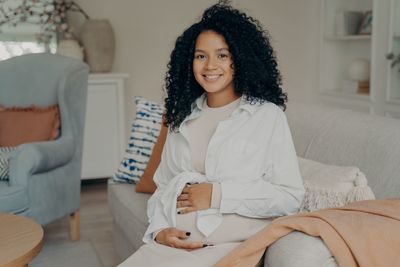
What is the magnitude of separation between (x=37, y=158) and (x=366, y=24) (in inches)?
103

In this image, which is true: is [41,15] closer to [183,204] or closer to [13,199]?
[13,199]

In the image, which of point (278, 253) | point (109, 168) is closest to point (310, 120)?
point (278, 253)

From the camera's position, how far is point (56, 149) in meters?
2.72

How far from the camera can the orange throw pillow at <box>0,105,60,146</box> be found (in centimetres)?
286

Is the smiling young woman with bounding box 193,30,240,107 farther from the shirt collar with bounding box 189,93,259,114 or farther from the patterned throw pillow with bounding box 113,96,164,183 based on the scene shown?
the patterned throw pillow with bounding box 113,96,164,183

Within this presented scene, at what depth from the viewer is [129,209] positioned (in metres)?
2.19

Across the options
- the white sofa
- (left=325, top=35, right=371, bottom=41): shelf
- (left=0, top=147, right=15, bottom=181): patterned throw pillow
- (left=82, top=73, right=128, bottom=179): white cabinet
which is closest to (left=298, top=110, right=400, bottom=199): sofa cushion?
the white sofa

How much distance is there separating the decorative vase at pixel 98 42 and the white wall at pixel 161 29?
10.7 inches

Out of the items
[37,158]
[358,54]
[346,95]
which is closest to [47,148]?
[37,158]

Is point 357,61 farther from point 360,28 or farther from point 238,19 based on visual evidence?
point 238,19

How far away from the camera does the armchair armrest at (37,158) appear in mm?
2496

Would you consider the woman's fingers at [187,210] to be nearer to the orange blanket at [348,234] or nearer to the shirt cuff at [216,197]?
the shirt cuff at [216,197]

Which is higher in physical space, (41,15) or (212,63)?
(41,15)

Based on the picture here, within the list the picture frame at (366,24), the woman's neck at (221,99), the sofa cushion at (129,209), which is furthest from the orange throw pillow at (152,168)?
the picture frame at (366,24)
